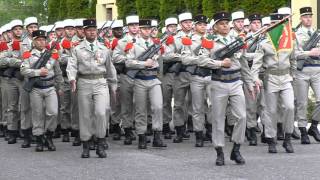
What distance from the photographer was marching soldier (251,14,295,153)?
45.4 ft

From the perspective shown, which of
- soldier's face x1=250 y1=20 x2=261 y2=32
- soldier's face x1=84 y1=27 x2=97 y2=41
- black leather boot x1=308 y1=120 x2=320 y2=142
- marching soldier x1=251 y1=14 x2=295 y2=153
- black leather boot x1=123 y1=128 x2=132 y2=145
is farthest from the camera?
soldier's face x1=250 y1=20 x2=261 y2=32

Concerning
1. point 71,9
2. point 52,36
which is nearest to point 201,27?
point 52,36

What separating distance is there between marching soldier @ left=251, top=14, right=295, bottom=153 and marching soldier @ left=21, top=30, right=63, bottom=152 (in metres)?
3.34

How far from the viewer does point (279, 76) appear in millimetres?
13867

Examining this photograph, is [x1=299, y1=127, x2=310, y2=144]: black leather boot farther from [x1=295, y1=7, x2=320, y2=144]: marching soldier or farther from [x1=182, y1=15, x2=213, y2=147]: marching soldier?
[x1=182, y1=15, x2=213, y2=147]: marching soldier

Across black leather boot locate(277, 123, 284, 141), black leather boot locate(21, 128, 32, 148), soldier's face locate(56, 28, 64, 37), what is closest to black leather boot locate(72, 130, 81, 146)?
black leather boot locate(21, 128, 32, 148)

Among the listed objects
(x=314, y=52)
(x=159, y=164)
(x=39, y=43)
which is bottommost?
(x=159, y=164)

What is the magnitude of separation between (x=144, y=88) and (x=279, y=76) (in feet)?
7.73

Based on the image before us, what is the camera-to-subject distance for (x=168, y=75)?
55.8 feet

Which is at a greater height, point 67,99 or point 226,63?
point 226,63

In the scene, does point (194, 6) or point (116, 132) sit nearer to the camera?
point (116, 132)

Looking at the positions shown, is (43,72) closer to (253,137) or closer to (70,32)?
(70,32)

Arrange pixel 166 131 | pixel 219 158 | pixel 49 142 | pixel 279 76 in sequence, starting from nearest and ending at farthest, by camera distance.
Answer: pixel 219 158 → pixel 279 76 → pixel 49 142 → pixel 166 131

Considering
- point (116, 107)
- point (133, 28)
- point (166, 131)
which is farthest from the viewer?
point (116, 107)
